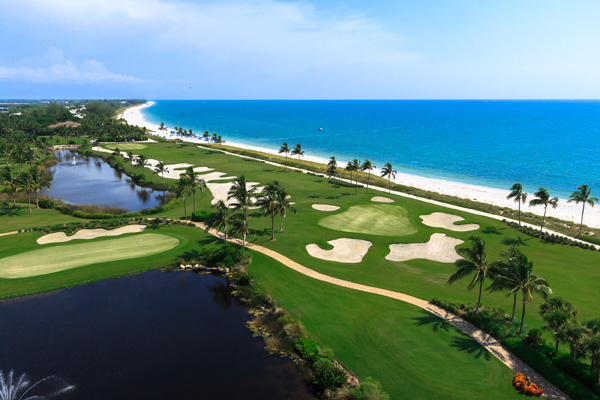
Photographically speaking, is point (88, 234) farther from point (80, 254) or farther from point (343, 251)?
point (343, 251)

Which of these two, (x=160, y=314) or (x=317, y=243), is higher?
(x=317, y=243)

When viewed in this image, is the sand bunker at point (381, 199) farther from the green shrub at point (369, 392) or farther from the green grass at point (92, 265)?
the green shrub at point (369, 392)

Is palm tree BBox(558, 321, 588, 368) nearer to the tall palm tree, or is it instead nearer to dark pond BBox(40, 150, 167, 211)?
the tall palm tree

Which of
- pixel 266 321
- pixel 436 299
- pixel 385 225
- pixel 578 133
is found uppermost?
pixel 578 133

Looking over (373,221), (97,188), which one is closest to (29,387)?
(373,221)

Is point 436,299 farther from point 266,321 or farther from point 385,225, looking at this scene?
point 385,225

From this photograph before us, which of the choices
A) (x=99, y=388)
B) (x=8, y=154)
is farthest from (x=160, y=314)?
(x=8, y=154)

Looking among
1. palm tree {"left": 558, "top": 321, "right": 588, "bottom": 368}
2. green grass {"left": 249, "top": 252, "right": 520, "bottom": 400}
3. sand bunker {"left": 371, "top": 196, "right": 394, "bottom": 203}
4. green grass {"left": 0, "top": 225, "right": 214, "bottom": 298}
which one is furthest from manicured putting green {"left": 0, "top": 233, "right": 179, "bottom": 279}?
palm tree {"left": 558, "top": 321, "right": 588, "bottom": 368}
